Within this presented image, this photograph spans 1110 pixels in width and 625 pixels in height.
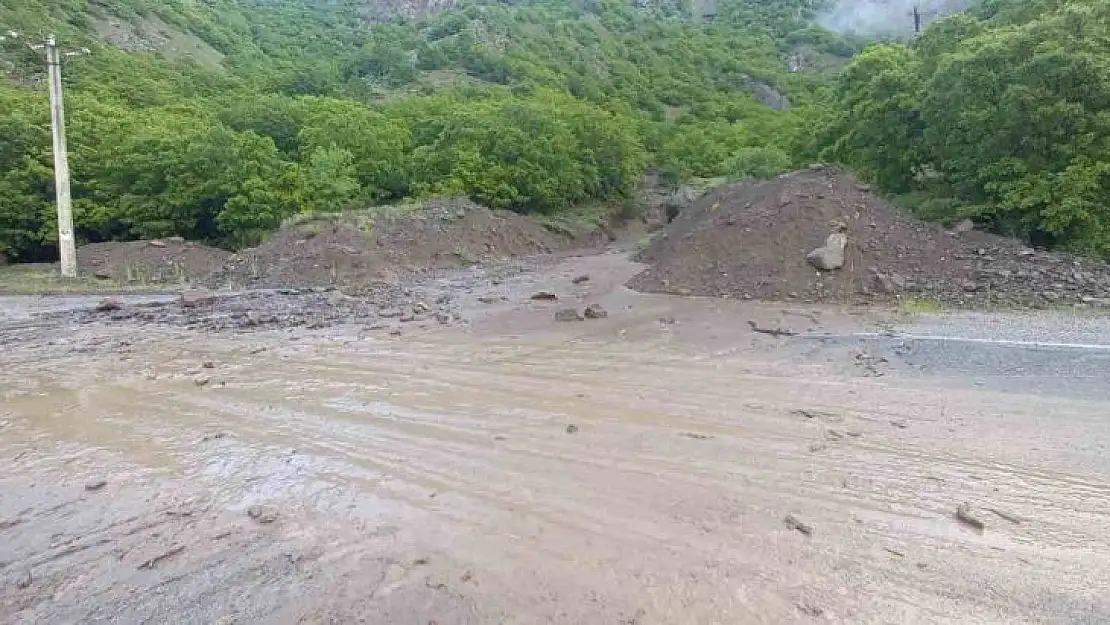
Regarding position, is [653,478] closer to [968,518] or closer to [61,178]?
[968,518]

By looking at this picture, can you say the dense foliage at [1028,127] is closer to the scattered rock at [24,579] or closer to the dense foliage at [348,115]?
the dense foliage at [348,115]

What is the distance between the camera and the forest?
16.0m

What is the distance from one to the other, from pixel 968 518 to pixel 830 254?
11461 mm

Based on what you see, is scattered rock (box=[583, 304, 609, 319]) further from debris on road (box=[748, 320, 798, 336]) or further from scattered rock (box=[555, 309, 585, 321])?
debris on road (box=[748, 320, 798, 336])

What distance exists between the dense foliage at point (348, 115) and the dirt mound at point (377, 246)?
3.91 metres

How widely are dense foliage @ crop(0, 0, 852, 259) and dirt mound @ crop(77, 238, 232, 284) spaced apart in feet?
10.5

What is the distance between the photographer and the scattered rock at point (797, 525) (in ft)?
15.8

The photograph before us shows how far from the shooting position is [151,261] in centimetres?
2431

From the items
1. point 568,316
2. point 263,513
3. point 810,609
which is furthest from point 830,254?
point 263,513

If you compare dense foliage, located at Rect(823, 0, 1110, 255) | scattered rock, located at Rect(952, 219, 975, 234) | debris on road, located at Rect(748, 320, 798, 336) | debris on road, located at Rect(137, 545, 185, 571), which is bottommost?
debris on road, located at Rect(137, 545, 185, 571)

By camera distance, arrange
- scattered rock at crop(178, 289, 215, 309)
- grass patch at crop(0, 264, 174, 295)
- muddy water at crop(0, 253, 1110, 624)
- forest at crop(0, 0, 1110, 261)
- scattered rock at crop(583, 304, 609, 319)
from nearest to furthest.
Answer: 1. muddy water at crop(0, 253, 1110, 624)
2. scattered rock at crop(583, 304, 609, 319)
3. scattered rock at crop(178, 289, 215, 309)
4. forest at crop(0, 0, 1110, 261)
5. grass patch at crop(0, 264, 174, 295)

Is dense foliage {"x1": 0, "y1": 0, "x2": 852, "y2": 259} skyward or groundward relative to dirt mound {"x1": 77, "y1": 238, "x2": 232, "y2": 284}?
skyward

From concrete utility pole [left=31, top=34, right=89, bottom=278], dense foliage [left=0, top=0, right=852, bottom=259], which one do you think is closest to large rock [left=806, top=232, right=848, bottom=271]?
dense foliage [left=0, top=0, right=852, bottom=259]

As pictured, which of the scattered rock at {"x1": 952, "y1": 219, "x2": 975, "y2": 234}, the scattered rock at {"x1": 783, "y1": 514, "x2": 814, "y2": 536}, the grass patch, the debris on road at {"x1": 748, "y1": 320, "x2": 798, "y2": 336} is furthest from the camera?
the grass patch
